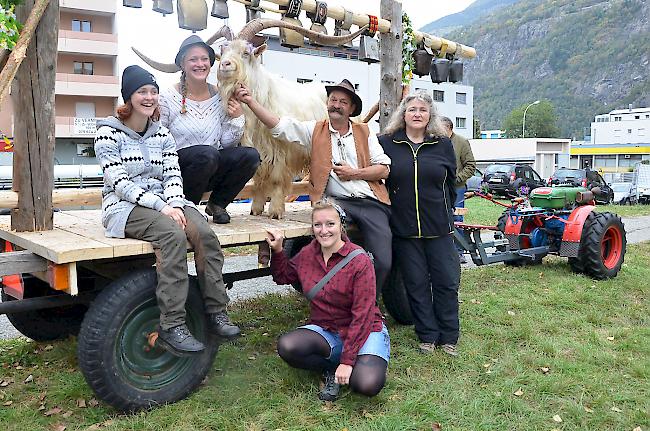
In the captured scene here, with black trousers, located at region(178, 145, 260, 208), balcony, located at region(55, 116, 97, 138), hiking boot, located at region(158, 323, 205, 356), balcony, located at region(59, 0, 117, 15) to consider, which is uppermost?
balcony, located at region(59, 0, 117, 15)

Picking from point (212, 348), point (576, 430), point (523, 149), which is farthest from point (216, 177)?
point (523, 149)

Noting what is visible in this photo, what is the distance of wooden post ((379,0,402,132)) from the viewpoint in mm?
7230

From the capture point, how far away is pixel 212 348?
4059 millimetres

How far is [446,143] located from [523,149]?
5153cm

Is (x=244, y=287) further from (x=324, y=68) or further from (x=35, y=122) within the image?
(x=324, y=68)

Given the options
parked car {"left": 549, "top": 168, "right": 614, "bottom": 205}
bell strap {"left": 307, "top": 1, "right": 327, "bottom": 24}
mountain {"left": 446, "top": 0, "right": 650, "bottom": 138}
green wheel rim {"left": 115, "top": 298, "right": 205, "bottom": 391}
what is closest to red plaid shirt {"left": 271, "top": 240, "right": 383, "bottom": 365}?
green wheel rim {"left": 115, "top": 298, "right": 205, "bottom": 391}

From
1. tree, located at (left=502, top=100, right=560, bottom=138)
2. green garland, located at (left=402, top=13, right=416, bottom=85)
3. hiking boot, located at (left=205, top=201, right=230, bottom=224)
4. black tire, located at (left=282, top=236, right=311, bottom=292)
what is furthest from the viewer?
tree, located at (left=502, top=100, right=560, bottom=138)

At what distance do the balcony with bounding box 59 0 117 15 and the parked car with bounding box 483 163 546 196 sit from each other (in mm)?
23397

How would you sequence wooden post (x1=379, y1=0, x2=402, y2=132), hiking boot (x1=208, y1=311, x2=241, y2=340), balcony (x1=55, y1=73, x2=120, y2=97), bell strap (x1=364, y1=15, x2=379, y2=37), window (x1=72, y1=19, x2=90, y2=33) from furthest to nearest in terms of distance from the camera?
window (x1=72, y1=19, x2=90, y2=33)
balcony (x1=55, y1=73, x2=120, y2=97)
wooden post (x1=379, y1=0, x2=402, y2=132)
bell strap (x1=364, y1=15, x2=379, y2=37)
hiking boot (x1=208, y1=311, x2=241, y2=340)

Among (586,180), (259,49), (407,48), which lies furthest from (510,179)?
(259,49)

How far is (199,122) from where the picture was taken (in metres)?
4.50

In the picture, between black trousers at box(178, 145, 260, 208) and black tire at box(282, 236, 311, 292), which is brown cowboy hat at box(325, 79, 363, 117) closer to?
black trousers at box(178, 145, 260, 208)

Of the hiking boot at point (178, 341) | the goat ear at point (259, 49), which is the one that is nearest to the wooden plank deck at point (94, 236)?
the hiking boot at point (178, 341)

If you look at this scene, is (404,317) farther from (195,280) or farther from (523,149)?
(523,149)
